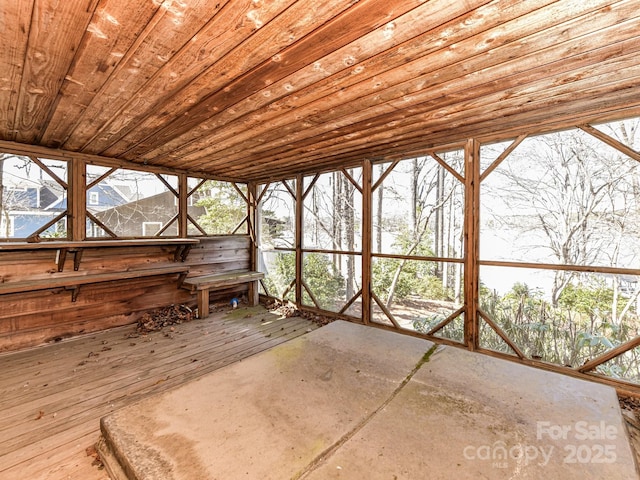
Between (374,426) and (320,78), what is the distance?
6.84 ft

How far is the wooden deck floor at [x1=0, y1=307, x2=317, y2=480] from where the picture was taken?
171 cm

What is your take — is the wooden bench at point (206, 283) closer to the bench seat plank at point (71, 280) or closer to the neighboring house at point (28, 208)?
the bench seat plank at point (71, 280)

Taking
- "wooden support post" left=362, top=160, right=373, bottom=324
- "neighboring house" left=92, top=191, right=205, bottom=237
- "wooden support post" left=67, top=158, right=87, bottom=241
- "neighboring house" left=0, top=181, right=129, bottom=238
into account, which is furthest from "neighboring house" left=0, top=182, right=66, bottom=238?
"wooden support post" left=362, top=160, right=373, bottom=324

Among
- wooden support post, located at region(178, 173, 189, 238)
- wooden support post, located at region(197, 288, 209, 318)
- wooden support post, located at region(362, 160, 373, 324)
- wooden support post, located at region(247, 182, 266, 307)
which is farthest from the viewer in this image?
wooden support post, located at region(247, 182, 266, 307)

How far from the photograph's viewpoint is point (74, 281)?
10.8 feet

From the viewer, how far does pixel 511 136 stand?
284 cm

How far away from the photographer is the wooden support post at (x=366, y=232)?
392 cm

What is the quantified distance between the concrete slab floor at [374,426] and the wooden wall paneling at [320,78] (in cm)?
193

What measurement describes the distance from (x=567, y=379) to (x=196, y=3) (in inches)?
113

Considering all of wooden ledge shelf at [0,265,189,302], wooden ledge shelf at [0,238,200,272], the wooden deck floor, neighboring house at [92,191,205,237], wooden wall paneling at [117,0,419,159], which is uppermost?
wooden wall paneling at [117,0,419,159]

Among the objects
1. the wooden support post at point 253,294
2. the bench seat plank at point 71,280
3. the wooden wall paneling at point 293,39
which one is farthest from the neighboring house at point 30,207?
the wooden wall paneling at point 293,39

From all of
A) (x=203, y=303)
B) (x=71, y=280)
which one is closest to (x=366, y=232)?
(x=203, y=303)

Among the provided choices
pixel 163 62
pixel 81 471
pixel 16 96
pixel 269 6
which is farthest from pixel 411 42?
pixel 81 471

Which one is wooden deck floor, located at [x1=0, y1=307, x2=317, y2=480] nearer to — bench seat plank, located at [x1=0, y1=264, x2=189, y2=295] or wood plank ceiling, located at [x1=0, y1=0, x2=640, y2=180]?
bench seat plank, located at [x1=0, y1=264, x2=189, y2=295]
